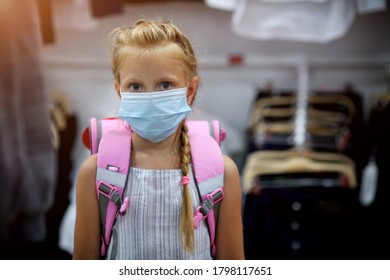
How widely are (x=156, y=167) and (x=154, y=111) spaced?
89mm

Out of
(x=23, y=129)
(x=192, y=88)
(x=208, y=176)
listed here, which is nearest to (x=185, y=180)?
(x=208, y=176)

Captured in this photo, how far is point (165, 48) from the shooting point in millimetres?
706

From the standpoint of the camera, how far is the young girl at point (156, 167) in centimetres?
71

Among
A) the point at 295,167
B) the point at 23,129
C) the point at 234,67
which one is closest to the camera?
the point at 23,129

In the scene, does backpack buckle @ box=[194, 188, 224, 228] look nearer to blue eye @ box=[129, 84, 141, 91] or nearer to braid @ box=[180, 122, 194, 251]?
braid @ box=[180, 122, 194, 251]

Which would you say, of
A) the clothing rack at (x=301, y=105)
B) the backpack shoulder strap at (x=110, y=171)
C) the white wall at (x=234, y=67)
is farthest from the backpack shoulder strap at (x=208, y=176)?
the white wall at (x=234, y=67)

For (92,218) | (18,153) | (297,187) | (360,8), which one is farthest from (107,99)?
(92,218)

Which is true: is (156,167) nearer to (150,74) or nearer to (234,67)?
(150,74)

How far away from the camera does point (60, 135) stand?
165 cm

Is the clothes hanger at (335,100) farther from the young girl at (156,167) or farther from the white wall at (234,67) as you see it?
the young girl at (156,167)

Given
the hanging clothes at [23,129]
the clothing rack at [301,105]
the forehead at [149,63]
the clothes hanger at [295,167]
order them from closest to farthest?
the forehead at [149,63] < the hanging clothes at [23,129] < the clothes hanger at [295,167] < the clothing rack at [301,105]

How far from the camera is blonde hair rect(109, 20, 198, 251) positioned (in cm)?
70

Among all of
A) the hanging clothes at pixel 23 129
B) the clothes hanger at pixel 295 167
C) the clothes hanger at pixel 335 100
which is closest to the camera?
the hanging clothes at pixel 23 129

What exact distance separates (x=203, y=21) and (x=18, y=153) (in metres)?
0.89
